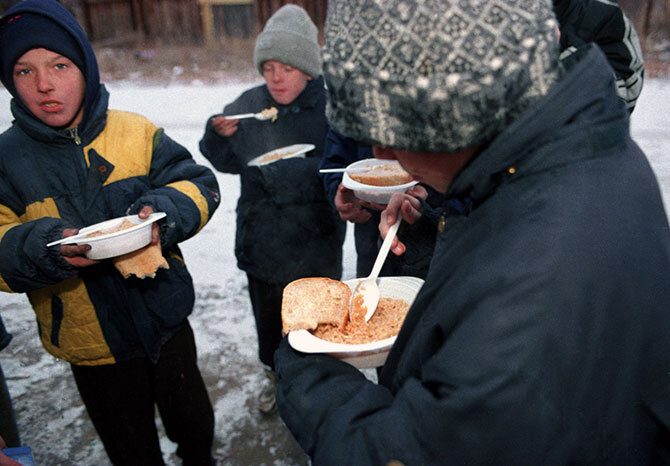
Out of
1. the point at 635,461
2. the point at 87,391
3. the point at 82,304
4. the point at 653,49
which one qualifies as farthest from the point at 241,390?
the point at 653,49

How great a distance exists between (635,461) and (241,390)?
9.00 ft

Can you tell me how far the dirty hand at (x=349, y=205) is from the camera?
2.50 metres

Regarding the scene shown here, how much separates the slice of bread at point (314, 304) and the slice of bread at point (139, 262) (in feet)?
2.43

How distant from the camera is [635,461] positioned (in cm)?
95

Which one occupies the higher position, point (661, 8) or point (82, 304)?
point (661, 8)

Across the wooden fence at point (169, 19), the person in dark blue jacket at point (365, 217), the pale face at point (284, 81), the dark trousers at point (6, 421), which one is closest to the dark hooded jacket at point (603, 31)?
the person in dark blue jacket at point (365, 217)

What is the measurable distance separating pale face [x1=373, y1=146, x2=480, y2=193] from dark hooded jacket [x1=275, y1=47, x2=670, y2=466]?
5 cm

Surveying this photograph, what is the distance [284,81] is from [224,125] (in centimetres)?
50

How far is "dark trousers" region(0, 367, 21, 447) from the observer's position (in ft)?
8.11

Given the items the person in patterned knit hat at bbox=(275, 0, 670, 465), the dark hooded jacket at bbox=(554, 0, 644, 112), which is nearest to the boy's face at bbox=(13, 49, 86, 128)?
the person in patterned knit hat at bbox=(275, 0, 670, 465)

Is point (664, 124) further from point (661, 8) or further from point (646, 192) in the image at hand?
point (646, 192)

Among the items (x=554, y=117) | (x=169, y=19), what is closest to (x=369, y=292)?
(x=554, y=117)

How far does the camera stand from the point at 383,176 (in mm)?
2188

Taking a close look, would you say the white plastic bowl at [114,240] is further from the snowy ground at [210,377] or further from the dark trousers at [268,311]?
the snowy ground at [210,377]
